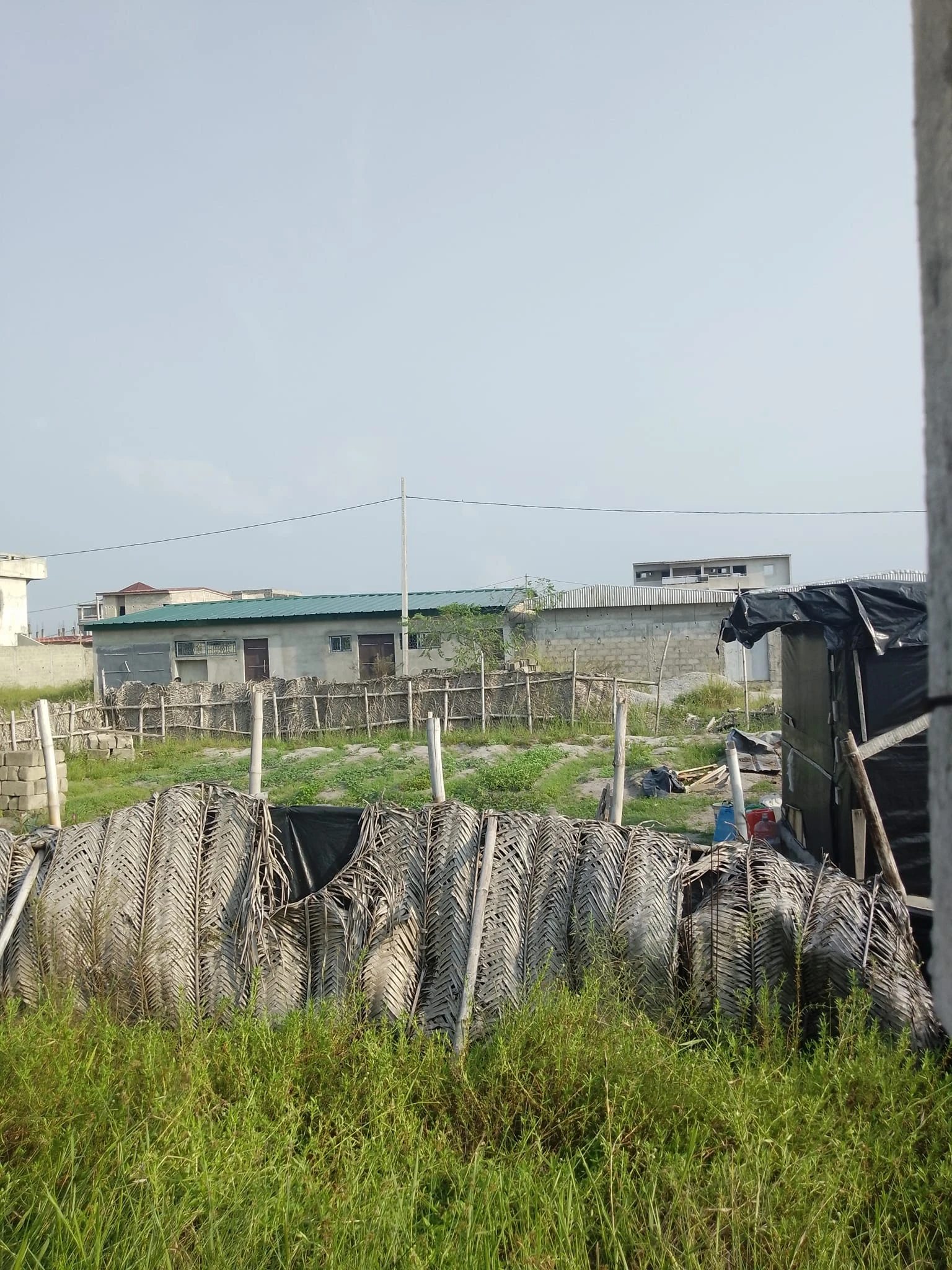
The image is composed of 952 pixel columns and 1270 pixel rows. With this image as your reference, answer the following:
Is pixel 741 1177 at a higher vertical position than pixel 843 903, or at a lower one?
lower

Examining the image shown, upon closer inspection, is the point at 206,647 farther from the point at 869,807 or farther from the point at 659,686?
the point at 869,807

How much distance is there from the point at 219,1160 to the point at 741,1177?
5.63 ft

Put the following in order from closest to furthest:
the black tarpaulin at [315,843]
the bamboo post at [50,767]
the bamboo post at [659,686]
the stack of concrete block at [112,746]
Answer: the black tarpaulin at [315,843]
the bamboo post at [50,767]
the stack of concrete block at [112,746]
the bamboo post at [659,686]

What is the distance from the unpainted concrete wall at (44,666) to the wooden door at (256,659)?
10.4 meters

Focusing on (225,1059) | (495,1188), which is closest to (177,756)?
(225,1059)

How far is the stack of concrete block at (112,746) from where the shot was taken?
17.9 meters

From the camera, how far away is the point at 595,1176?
124 inches

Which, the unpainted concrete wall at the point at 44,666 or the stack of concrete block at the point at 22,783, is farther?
the unpainted concrete wall at the point at 44,666

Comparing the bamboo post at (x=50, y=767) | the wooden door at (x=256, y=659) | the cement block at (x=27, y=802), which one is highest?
the wooden door at (x=256, y=659)

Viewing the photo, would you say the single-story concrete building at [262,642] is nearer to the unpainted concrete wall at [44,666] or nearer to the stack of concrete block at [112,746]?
the unpainted concrete wall at [44,666]

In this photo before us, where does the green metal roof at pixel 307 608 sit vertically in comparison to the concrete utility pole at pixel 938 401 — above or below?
above

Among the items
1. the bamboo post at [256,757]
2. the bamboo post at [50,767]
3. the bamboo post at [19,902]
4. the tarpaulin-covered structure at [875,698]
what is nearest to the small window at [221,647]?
the bamboo post at [50,767]

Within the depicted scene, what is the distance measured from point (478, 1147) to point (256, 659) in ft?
82.4

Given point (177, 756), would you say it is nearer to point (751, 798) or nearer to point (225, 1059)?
point (751, 798)
